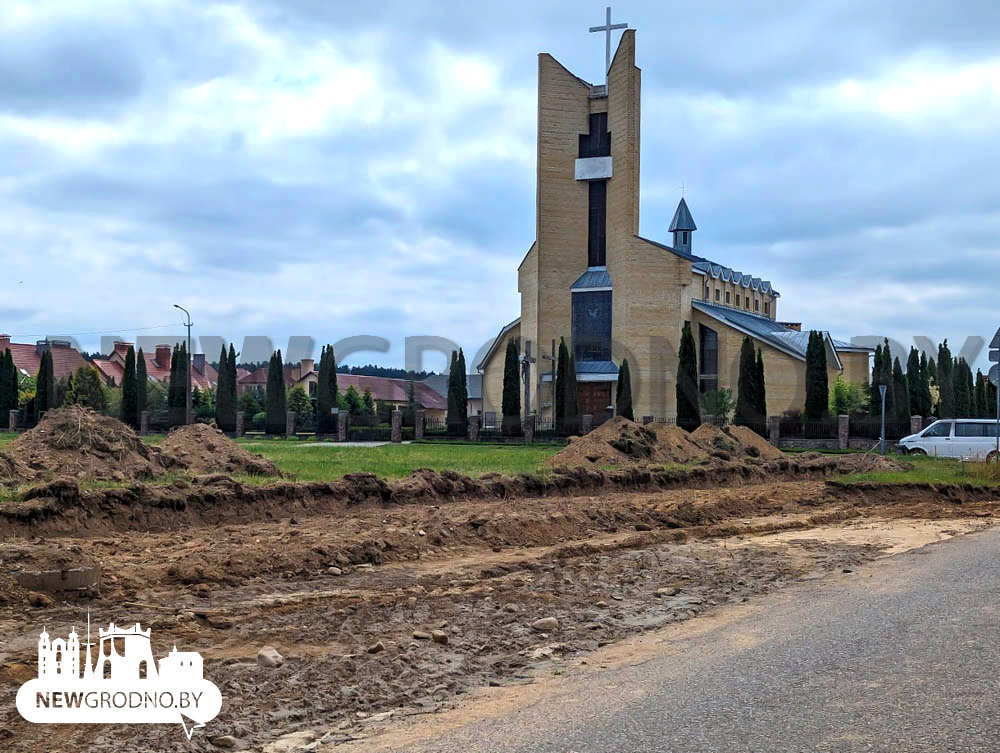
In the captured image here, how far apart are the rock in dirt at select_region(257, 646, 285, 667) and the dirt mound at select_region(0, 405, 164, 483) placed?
9760mm

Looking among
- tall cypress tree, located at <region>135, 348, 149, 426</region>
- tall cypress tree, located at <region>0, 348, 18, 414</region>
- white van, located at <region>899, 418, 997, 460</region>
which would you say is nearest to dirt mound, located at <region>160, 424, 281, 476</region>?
white van, located at <region>899, 418, 997, 460</region>

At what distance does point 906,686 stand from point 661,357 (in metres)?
52.8

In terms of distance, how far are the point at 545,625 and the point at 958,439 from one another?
99.7 ft

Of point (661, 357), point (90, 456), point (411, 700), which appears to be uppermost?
point (661, 357)

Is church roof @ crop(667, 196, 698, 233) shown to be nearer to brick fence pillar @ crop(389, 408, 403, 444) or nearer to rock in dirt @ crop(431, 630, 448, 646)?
brick fence pillar @ crop(389, 408, 403, 444)

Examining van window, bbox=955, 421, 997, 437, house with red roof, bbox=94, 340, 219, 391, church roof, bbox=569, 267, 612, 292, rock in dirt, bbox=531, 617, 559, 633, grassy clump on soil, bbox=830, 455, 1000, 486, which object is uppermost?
church roof, bbox=569, 267, 612, 292

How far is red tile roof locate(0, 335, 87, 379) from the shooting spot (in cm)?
7572

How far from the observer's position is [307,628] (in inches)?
309

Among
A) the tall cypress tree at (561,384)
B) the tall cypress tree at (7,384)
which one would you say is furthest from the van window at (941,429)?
the tall cypress tree at (7,384)

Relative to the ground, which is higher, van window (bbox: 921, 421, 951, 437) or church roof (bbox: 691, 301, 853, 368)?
church roof (bbox: 691, 301, 853, 368)

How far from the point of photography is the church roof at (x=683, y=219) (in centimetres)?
8212

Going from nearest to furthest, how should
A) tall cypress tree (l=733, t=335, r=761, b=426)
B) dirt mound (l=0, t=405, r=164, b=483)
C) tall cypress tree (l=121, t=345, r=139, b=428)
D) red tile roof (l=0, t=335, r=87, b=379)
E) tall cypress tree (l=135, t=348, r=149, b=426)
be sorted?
dirt mound (l=0, t=405, r=164, b=483) → tall cypress tree (l=733, t=335, r=761, b=426) → tall cypress tree (l=121, t=345, r=139, b=428) → tall cypress tree (l=135, t=348, r=149, b=426) → red tile roof (l=0, t=335, r=87, b=379)

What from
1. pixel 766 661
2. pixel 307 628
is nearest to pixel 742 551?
pixel 766 661

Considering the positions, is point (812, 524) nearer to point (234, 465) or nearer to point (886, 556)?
point (886, 556)
